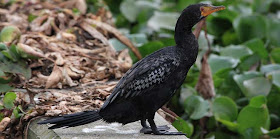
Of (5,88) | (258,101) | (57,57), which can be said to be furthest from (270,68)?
(5,88)

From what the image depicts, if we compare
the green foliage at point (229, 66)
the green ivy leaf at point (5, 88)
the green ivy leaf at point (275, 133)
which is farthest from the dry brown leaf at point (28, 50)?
the green ivy leaf at point (275, 133)

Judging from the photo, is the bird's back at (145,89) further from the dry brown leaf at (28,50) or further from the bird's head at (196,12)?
the dry brown leaf at (28,50)

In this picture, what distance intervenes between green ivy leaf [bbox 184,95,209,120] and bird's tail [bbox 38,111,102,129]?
1.61m

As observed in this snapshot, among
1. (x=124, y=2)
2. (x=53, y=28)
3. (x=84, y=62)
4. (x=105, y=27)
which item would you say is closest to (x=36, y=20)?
(x=53, y=28)

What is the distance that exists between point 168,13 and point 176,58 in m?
3.34

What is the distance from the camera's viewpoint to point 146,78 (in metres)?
3.20

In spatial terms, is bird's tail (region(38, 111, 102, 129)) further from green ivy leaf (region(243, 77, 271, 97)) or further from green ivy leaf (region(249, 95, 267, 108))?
green ivy leaf (region(243, 77, 271, 97))

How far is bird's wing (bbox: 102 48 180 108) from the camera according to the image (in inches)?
126

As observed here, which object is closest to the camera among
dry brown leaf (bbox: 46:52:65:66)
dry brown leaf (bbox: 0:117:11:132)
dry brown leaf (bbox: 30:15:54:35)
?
dry brown leaf (bbox: 0:117:11:132)

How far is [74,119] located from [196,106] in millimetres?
1760

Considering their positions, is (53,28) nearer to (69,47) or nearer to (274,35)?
(69,47)

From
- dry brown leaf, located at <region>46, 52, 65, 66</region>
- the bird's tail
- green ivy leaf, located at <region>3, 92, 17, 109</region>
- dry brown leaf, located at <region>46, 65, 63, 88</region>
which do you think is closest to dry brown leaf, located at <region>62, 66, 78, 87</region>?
dry brown leaf, located at <region>46, 65, 63, 88</region>

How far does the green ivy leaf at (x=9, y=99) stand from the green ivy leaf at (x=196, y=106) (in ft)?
5.40

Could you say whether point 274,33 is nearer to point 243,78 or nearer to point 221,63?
point 221,63
